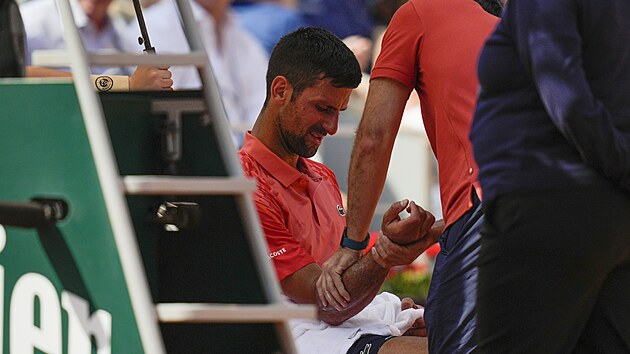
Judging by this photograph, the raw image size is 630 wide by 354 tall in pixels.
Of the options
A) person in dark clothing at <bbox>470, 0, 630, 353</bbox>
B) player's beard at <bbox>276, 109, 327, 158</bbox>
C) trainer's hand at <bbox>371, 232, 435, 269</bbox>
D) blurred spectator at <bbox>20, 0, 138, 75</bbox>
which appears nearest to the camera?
person in dark clothing at <bbox>470, 0, 630, 353</bbox>

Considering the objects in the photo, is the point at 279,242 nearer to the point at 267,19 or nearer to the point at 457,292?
the point at 457,292

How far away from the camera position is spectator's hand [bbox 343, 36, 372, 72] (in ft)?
25.8

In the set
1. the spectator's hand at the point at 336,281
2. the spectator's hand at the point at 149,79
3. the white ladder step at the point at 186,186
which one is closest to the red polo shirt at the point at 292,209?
the spectator's hand at the point at 336,281

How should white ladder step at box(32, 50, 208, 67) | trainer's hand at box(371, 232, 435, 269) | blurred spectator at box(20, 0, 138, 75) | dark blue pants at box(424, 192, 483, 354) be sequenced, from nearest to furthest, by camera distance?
white ladder step at box(32, 50, 208, 67), dark blue pants at box(424, 192, 483, 354), trainer's hand at box(371, 232, 435, 269), blurred spectator at box(20, 0, 138, 75)

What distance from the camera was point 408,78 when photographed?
10.8 ft

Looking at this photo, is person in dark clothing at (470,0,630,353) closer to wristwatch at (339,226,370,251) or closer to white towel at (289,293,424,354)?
wristwatch at (339,226,370,251)

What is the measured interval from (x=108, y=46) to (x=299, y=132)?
3.24m

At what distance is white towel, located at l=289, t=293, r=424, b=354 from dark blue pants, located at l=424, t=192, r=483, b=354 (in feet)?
1.30

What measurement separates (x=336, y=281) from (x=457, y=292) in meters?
0.46

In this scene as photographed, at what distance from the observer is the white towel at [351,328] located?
11.3 feet

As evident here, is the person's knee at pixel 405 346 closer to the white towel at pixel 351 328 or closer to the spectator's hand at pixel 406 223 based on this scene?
the white towel at pixel 351 328

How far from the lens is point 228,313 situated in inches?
82.8

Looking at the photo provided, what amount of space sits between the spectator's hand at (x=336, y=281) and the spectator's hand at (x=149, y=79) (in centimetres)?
70

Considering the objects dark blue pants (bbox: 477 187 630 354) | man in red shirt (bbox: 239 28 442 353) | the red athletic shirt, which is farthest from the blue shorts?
dark blue pants (bbox: 477 187 630 354)
